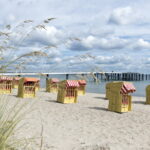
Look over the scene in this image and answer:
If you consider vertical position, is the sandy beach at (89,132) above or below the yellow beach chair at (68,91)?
below

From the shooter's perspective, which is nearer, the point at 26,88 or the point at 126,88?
the point at 126,88

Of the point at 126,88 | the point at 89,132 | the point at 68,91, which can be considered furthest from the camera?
the point at 68,91

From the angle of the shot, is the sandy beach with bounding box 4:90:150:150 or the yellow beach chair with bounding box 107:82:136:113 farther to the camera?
the yellow beach chair with bounding box 107:82:136:113

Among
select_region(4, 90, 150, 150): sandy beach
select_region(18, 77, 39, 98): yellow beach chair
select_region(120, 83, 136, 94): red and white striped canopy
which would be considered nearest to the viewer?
A: select_region(4, 90, 150, 150): sandy beach

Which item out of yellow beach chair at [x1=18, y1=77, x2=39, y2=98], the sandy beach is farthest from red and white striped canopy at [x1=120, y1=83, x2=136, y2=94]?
yellow beach chair at [x1=18, y1=77, x2=39, y2=98]

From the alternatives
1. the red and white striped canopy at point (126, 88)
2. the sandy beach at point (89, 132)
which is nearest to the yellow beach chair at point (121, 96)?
the red and white striped canopy at point (126, 88)

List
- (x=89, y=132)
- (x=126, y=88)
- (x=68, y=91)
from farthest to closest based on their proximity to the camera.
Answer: (x=68, y=91) < (x=126, y=88) < (x=89, y=132)

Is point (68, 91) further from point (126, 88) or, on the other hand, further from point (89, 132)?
point (89, 132)

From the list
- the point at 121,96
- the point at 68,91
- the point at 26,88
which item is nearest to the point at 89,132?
the point at 121,96

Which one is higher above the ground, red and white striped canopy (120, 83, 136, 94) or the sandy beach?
red and white striped canopy (120, 83, 136, 94)

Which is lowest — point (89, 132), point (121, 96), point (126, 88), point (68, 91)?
point (89, 132)

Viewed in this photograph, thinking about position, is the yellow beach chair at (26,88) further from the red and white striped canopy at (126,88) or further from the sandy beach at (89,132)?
the sandy beach at (89,132)

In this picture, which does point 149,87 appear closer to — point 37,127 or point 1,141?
point 37,127

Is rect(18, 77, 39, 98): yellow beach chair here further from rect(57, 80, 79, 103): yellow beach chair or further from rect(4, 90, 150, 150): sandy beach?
rect(4, 90, 150, 150): sandy beach
